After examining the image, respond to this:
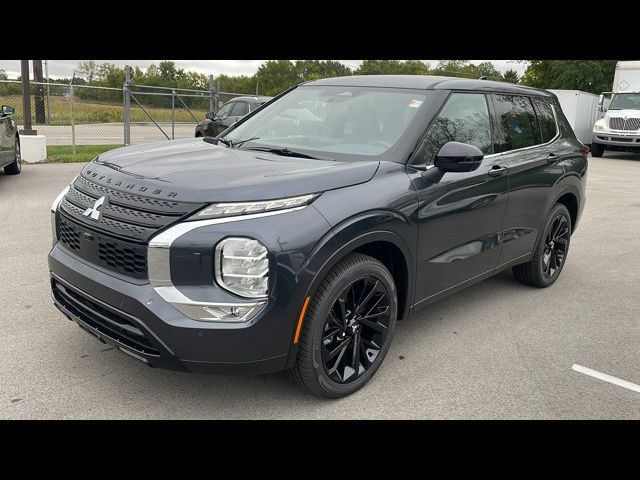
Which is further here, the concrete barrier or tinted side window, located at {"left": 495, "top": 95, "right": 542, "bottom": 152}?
the concrete barrier

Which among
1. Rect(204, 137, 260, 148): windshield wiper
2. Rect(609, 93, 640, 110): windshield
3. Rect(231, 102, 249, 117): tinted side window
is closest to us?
Rect(204, 137, 260, 148): windshield wiper

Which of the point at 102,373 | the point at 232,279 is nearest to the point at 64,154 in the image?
the point at 102,373

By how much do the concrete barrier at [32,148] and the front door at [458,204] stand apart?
11239 mm

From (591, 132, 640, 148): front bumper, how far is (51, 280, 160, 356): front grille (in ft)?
71.3

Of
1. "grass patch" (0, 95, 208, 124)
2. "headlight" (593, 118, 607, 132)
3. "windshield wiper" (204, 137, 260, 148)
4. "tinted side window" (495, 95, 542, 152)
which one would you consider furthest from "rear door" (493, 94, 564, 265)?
"headlight" (593, 118, 607, 132)

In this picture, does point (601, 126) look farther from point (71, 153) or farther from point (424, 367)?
point (424, 367)

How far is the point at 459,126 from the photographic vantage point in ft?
13.6

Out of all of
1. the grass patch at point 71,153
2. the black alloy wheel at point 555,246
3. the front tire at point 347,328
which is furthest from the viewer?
the grass patch at point 71,153

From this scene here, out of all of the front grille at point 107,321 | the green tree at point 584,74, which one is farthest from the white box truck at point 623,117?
the front grille at point 107,321

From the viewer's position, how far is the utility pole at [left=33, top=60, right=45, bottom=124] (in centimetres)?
1825

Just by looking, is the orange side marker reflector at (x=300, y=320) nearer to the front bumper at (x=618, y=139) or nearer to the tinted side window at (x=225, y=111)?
the tinted side window at (x=225, y=111)

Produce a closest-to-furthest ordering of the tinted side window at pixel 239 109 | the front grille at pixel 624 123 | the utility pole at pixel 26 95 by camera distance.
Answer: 1. the utility pole at pixel 26 95
2. the tinted side window at pixel 239 109
3. the front grille at pixel 624 123

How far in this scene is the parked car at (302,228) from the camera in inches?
110

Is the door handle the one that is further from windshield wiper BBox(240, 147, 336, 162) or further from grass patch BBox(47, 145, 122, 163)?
grass patch BBox(47, 145, 122, 163)
